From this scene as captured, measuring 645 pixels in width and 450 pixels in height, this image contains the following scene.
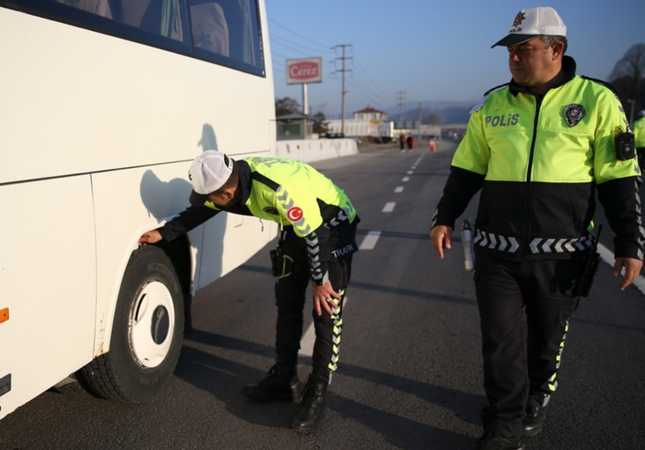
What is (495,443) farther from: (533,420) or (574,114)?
(574,114)

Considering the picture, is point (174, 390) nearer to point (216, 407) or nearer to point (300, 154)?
point (216, 407)

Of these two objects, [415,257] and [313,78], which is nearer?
[415,257]

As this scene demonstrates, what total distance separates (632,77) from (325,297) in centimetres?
11708

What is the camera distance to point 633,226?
254 cm

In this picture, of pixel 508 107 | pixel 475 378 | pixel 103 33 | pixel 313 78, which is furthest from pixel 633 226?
pixel 313 78

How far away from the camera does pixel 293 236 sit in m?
3.20

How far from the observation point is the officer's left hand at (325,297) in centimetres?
308

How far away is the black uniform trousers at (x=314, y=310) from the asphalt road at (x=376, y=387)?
35cm

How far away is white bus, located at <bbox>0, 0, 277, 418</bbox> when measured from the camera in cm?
229

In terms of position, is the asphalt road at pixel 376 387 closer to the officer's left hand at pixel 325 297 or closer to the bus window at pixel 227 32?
the officer's left hand at pixel 325 297

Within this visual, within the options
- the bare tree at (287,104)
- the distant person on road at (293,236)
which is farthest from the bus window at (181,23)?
the bare tree at (287,104)

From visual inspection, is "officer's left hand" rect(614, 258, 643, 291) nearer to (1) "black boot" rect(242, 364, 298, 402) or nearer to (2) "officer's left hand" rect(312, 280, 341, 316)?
(2) "officer's left hand" rect(312, 280, 341, 316)

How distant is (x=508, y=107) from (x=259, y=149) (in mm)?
2773

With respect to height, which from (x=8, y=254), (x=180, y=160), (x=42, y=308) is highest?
(x=180, y=160)
